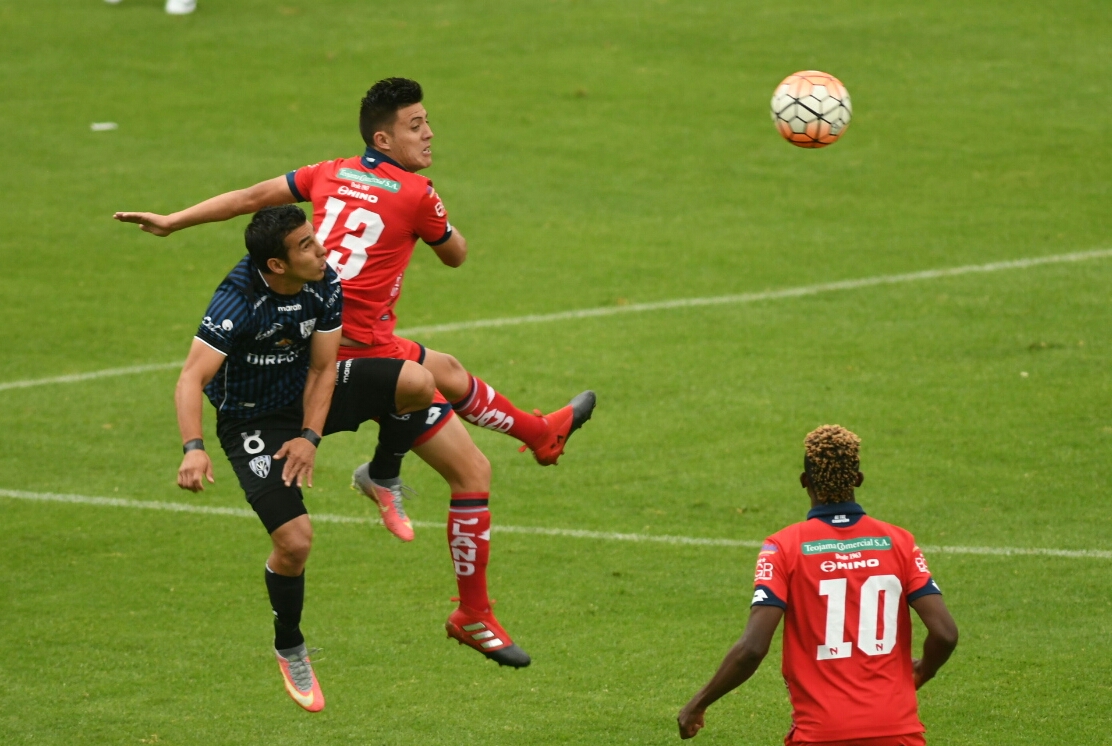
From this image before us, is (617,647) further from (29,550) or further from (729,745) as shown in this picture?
(29,550)

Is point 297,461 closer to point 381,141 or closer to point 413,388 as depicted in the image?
point 413,388

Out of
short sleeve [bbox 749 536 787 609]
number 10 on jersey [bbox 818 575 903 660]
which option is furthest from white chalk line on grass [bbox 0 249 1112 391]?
number 10 on jersey [bbox 818 575 903 660]

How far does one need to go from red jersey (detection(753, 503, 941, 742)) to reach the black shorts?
2967mm

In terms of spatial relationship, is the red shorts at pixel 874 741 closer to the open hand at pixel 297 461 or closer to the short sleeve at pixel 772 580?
the short sleeve at pixel 772 580

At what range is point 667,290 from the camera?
1948cm

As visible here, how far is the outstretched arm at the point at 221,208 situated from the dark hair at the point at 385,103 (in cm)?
64

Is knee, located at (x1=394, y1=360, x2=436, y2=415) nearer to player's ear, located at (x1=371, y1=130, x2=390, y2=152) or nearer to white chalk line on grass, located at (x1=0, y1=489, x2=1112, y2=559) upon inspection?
player's ear, located at (x1=371, y1=130, x2=390, y2=152)

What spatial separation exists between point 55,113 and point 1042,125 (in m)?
16.4

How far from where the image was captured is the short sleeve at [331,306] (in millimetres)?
8680

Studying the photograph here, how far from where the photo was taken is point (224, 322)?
8312 millimetres

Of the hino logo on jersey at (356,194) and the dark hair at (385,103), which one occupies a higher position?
the dark hair at (385,103)

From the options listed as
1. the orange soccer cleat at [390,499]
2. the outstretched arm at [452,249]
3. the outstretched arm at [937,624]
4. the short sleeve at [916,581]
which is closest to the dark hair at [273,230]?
the outstretched arm at [452,249]

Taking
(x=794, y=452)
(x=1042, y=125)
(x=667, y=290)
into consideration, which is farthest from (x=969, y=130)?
(x=794, y=452)

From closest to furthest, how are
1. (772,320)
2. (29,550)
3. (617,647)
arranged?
1. (617,647)
2. (29,550)
3. (772,320)
